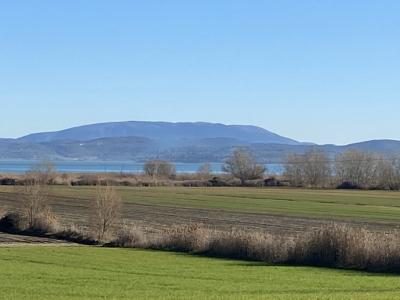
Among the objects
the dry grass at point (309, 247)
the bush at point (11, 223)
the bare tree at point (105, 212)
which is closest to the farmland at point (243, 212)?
the bush at point (11, 223)

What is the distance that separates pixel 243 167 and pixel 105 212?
381 feet

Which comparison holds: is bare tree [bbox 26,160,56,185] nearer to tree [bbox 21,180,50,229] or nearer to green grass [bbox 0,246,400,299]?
tree [bbox 21,180,50,229]

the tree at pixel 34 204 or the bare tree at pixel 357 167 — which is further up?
the bare tree at pixel 357 167

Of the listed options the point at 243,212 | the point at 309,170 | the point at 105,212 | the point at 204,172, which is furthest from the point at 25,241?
the point at 204,172

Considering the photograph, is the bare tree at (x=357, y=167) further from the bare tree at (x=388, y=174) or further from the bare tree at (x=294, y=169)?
the bare tree at (x=294, y=169)

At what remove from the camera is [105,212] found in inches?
2014

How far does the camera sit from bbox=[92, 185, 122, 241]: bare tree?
50.7m

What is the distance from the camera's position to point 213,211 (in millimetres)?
77438

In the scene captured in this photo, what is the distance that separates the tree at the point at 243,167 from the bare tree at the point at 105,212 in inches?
4252

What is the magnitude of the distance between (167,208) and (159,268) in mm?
49674

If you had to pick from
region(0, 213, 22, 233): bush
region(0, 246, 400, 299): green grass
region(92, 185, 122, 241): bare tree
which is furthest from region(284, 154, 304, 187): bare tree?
region(0, 246, 400, 299): green grass

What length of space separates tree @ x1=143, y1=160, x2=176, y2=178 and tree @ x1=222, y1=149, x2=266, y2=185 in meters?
12.6

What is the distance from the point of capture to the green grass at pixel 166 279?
20.9m

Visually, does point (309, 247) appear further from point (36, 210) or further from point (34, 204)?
point (34, 204)
